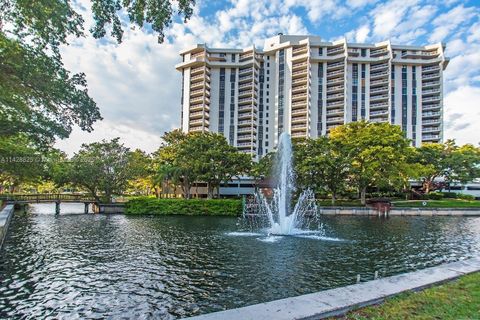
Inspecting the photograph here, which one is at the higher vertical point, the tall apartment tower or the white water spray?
the tall apartment tower

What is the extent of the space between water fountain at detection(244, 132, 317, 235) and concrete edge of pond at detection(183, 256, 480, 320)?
13.3 meters

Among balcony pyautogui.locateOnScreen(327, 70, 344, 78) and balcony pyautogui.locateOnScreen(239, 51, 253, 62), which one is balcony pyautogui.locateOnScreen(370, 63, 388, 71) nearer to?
balcony pyautogui.locateOnScreen(327, 70, 344, 78)

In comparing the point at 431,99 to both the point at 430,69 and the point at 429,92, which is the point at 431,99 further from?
the point at 430,69

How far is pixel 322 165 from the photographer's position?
38.2 metres

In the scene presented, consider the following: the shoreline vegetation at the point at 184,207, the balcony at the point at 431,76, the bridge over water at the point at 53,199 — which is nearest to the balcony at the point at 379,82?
the balcony at the point at 431,76

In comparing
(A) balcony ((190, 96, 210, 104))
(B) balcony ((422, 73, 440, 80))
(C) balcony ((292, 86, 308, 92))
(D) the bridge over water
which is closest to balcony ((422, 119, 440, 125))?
(B) balcony ((422, 73, 440, 80))

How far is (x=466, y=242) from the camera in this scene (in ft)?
58.6

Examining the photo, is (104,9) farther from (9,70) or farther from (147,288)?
(147,288)

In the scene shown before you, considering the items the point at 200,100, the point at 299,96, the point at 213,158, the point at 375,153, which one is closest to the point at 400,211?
the point at 375,153

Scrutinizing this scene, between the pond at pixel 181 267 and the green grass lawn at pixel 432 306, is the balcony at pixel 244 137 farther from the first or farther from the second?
the green grass lawn at pixel 432 306

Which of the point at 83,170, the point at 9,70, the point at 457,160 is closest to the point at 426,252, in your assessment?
the point at 9,70

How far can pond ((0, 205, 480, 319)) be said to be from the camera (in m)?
8.12

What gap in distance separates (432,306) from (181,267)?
8497mm

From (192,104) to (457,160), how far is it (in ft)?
214
